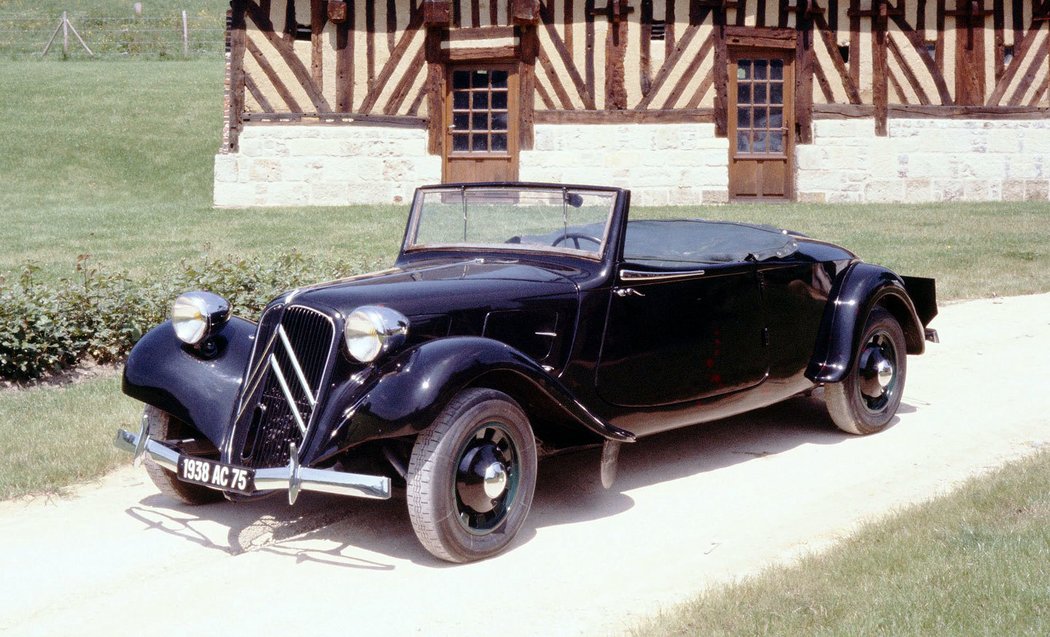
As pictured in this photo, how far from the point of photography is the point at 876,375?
6.16 m

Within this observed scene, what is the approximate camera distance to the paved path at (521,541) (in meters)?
3.77

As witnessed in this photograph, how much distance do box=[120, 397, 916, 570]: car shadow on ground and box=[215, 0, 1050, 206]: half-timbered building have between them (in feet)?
37.6

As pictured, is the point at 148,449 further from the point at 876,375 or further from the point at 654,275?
the point at 876,375

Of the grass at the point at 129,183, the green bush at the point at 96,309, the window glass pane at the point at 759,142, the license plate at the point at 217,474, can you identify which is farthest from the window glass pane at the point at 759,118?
the license plate at the point at 217,474

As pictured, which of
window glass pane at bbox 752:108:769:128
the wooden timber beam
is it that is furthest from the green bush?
the wooden timber beam

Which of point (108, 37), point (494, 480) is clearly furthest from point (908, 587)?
point (108, 37)

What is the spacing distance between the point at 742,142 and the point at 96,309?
1212 cm

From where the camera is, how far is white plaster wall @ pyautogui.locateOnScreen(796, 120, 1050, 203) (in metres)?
17.8

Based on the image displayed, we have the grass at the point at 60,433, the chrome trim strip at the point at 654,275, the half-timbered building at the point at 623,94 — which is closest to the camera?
the chrome trim strip at the point at 654,275

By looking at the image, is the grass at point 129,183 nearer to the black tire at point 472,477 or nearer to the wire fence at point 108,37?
the wire fence at point 108,37

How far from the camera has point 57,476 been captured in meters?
5.37

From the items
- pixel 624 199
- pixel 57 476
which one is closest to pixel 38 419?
pixel 57 476

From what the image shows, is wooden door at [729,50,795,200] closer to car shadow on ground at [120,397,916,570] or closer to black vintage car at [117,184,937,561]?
black vintage car at [117,184,937,561]

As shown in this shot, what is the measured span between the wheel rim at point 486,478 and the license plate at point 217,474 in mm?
737
